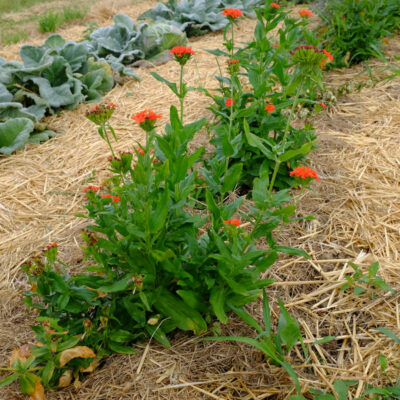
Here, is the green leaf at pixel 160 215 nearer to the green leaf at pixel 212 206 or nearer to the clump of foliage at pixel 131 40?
the green leaf at pixel 212 206

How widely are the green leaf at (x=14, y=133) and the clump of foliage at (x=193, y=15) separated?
9.55ft

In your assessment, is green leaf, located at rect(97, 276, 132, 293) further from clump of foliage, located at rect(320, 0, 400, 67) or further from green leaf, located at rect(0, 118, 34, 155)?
clump of foliage, located at rect(320, 0, 400, 67)

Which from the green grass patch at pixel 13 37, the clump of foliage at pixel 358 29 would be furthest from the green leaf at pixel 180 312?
the green grass patch at pixel 13 37

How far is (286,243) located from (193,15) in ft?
13.8

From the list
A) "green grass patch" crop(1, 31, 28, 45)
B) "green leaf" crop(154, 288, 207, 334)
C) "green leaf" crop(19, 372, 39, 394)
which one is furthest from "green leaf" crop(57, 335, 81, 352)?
"green grass patch" crop(1, 31, 28, 45)

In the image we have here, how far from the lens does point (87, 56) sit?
410 cm

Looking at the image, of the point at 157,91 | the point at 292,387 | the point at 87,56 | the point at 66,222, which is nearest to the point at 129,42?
the point at 87,56

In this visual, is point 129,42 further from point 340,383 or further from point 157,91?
point 340,383

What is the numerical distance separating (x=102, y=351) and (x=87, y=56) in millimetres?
3473

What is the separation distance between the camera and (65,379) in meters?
1.42

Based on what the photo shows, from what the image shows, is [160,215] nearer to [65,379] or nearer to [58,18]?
[65,379]

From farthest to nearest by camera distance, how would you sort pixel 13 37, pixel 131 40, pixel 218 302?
pixel 13 37 < pixel 131 40 < pixel 218 302

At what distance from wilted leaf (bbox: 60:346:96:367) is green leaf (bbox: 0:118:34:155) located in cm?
207

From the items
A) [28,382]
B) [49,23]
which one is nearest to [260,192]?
[28,382]
